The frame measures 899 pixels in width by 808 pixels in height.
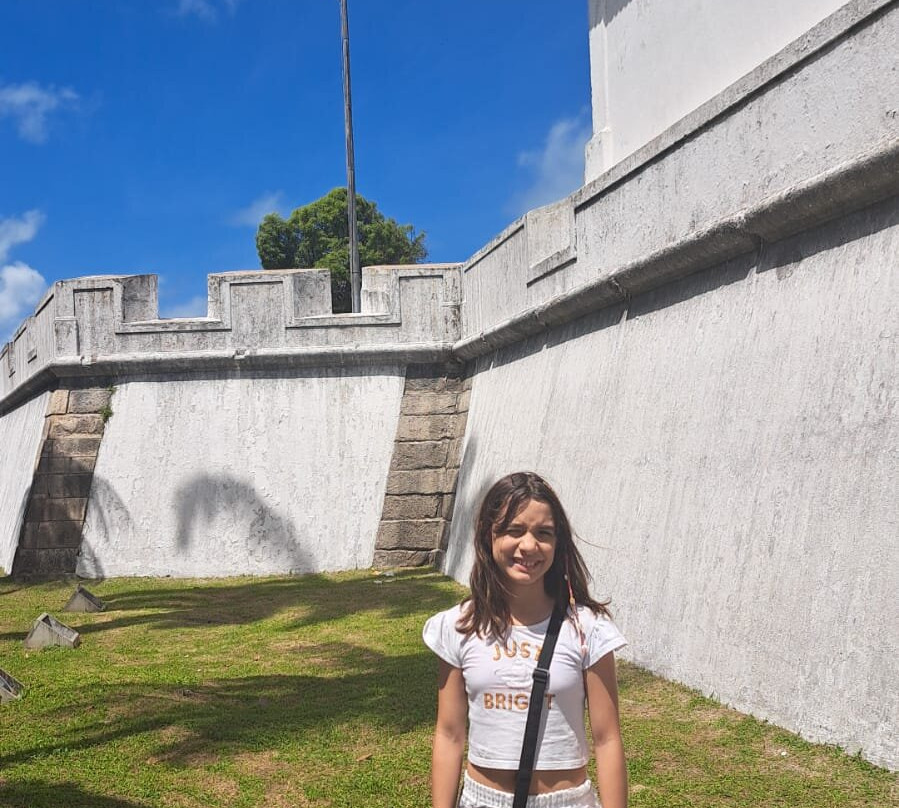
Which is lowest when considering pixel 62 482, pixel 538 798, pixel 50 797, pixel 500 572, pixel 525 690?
pixel 50 797

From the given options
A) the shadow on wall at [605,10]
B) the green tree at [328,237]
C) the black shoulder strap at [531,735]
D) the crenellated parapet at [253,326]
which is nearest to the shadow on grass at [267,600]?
the crenellated parapet at [253,326]

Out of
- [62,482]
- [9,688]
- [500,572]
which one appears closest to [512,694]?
[500,572]

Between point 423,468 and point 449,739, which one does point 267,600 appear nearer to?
point 423,468

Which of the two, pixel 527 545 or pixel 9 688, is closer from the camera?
pixel 527 545

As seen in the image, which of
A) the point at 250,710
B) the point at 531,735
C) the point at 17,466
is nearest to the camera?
the point at 531,735

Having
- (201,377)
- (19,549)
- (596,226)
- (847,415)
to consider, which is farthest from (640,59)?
(19,549)

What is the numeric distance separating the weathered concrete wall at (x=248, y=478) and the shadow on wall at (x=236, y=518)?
0.04ft

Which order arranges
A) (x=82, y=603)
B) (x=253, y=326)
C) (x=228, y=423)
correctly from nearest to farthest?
(x=82, y=603), (x=228, y=423), (x=253, y=326)

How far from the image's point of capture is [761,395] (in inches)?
211

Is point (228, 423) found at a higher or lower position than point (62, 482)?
higher

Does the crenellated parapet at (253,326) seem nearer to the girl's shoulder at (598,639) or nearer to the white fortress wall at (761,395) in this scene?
the white fortress wall at (761,395)

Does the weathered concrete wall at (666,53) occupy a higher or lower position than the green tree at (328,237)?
lower

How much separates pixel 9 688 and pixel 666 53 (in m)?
9.07

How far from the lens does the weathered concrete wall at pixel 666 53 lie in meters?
9.39
